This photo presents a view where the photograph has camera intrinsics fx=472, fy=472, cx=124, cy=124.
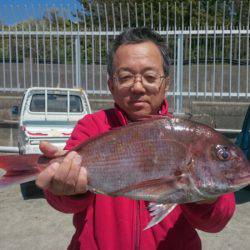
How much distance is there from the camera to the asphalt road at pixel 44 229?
5.19m

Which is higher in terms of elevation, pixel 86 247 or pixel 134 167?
pixel 134 167

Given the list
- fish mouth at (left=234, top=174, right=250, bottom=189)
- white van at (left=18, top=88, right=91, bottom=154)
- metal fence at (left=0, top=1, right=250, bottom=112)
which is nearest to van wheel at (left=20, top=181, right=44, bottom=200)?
white van at (left=18, top=88, right=91, bottom=154)

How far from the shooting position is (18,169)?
1.88 metres

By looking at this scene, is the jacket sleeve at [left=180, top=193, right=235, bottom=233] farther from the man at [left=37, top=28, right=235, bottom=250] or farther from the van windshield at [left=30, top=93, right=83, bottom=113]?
the van windshield at [left=30, top=93, right=83, bottom=113]

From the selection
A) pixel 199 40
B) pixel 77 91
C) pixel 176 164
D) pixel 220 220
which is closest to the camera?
pixel 176 164

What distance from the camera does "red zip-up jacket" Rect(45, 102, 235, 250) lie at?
2.10 metres

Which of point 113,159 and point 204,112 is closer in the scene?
point 113,159

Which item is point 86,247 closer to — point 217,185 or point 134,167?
point 134,167

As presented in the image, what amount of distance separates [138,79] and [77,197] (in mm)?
601

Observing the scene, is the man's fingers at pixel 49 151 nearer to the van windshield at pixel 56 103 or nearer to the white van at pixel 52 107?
the white van at pixel 52 107

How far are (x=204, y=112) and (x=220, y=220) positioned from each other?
337 inches

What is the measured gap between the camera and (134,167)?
73.4 inches

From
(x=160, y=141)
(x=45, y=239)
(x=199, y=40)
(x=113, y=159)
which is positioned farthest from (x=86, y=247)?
(x=199, y=40)

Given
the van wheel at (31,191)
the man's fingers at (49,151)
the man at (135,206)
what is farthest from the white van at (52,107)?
the man's fingers at (49,151)
